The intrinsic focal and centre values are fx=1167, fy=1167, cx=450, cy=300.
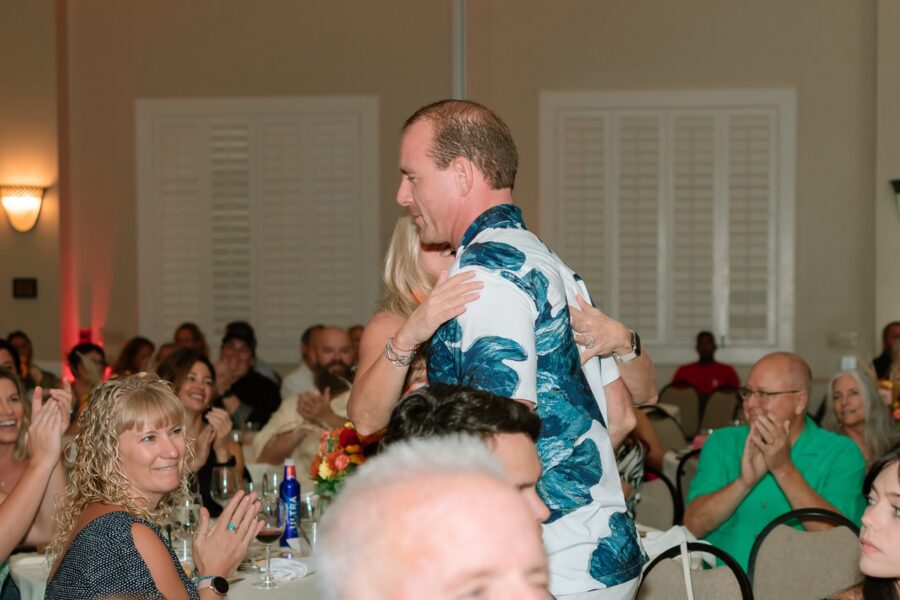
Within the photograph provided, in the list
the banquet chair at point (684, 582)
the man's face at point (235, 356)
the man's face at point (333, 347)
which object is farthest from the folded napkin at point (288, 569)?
the man's face at point (235, 356)

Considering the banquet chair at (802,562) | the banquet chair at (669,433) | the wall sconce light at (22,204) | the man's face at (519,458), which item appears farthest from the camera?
the wall sconce light at (22,204)

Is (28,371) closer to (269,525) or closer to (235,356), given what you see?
(235,356)

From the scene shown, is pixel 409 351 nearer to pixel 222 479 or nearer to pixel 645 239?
pixel 222 479

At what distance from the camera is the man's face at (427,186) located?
204cm

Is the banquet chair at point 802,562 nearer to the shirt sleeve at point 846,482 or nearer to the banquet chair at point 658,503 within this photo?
the shirt sleeve at point 846,482

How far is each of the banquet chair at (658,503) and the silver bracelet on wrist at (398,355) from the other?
9.41 ft

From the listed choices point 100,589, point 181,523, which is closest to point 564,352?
point 100,589

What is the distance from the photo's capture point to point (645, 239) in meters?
10.5

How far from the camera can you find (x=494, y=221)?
2.01 m

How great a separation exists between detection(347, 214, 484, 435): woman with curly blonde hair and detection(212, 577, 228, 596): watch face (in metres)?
0.71

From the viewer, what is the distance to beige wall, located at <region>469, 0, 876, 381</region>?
33.7ft

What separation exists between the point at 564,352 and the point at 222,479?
7.00ft

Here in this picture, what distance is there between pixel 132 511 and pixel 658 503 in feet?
8.31


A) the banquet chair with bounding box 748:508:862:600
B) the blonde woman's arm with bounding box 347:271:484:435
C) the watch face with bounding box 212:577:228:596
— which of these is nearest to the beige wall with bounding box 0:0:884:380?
the banquet chair with bounding box 748:508:862:600
